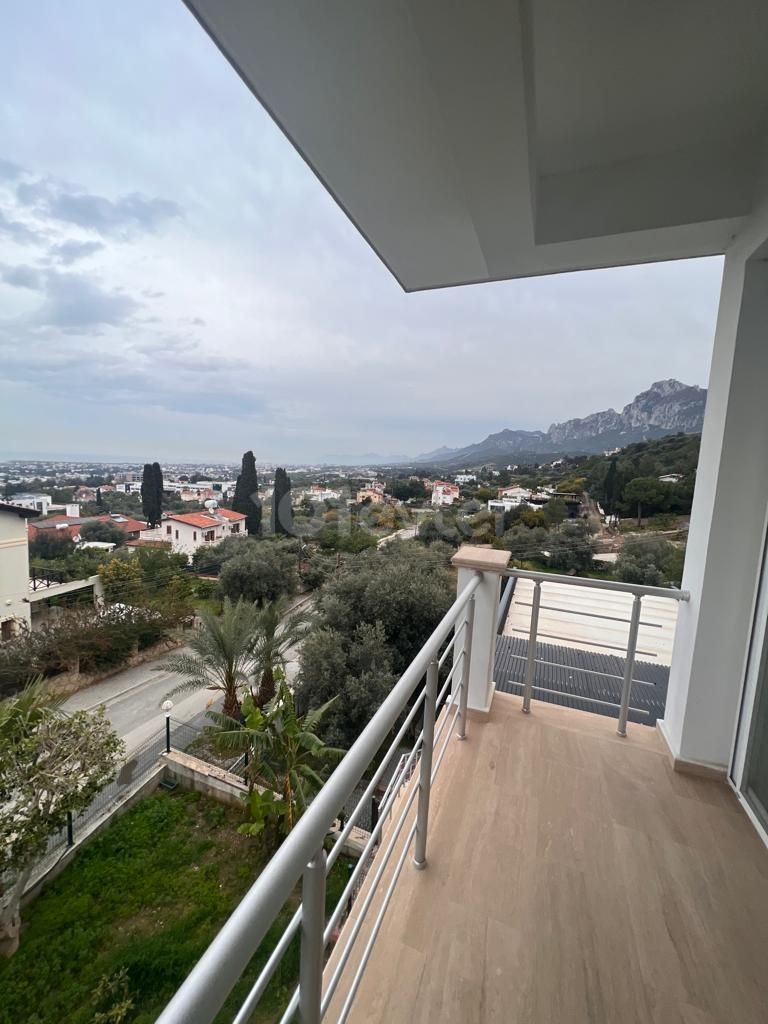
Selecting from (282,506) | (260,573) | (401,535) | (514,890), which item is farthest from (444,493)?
(260,573)

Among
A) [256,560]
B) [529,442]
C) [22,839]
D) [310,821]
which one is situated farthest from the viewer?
[256,560]

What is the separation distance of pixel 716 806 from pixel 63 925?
4513mm

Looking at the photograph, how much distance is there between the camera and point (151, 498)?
Answer: 4.73 metres

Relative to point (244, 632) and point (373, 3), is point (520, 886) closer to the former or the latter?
point (373, 3)

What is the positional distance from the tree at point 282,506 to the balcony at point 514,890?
4.14 m

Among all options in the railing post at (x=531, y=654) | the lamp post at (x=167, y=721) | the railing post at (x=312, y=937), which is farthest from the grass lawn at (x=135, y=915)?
the railing post at (x=312, y=937)

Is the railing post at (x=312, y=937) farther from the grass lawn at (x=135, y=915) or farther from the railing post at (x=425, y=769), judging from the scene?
the grass lawn at (x=135, y=915)

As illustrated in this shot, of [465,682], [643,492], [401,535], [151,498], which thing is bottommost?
[465,682]

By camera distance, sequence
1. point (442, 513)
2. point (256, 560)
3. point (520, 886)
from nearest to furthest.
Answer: point (520, 886), point (442, 513), point (256, 560)

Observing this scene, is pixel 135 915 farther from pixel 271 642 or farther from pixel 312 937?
pixel 312 937

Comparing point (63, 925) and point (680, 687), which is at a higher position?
point (680, 687)

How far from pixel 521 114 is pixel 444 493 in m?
2.50

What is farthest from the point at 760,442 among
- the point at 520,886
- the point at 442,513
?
the point at 442,513

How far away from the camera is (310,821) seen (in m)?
0.44
